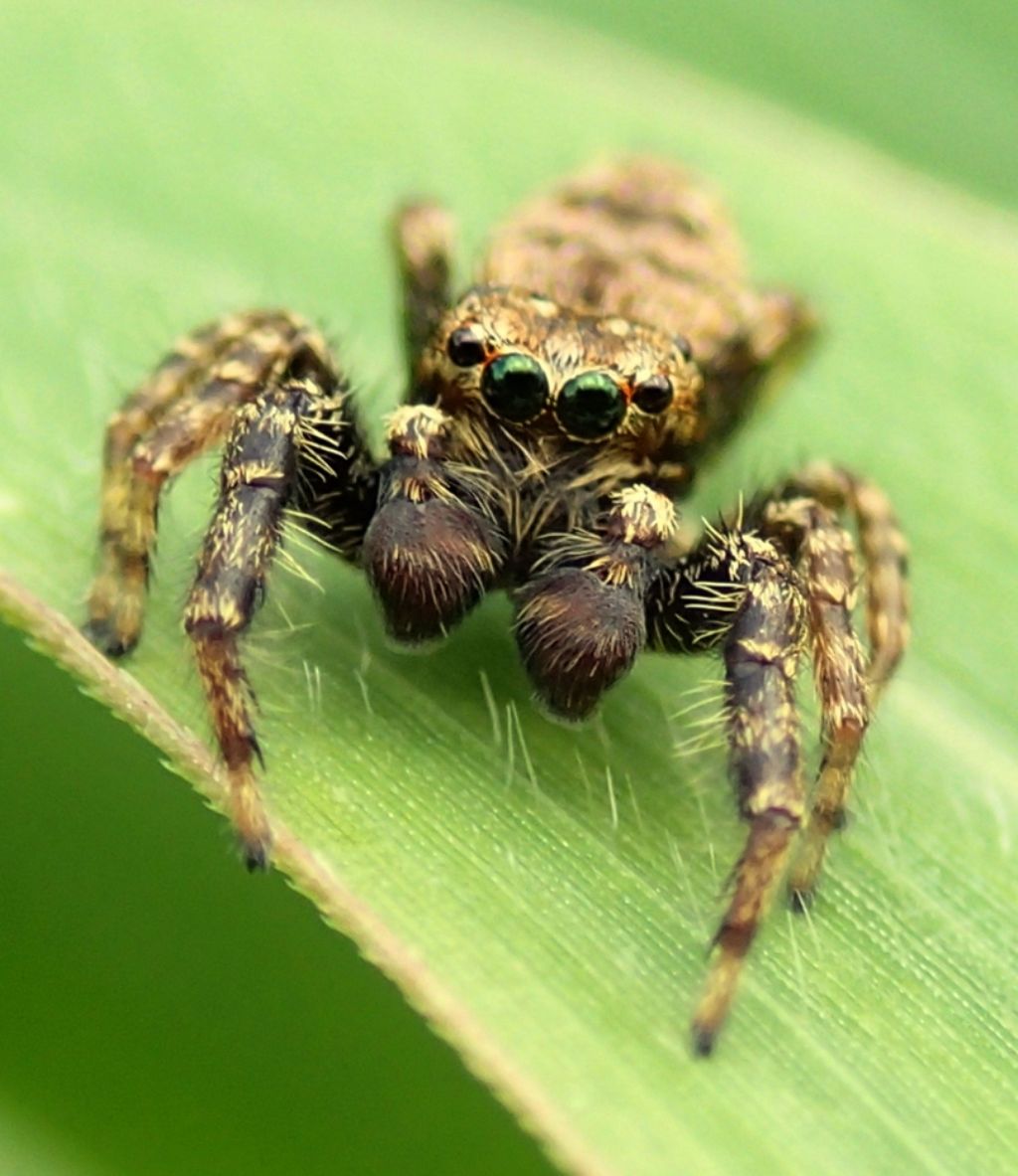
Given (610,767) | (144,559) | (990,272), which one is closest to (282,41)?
(990,272)

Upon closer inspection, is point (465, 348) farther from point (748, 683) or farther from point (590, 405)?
point (748, 683)

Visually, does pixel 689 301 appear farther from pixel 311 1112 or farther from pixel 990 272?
pixel 311 1112

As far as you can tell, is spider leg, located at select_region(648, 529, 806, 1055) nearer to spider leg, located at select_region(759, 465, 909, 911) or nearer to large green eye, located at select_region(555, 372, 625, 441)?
spider leg, located at select_region(759, 465, 909, 911)

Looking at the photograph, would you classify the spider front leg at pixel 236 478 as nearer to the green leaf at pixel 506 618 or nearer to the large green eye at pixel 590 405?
the green leaf at pixel 506 618

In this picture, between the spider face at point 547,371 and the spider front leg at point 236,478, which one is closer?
the spider front leg at point 236,478

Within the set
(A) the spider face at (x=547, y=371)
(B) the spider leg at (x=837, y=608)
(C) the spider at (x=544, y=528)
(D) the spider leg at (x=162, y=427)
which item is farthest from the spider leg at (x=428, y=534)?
(B) the spider leg at (x=837, y=608)

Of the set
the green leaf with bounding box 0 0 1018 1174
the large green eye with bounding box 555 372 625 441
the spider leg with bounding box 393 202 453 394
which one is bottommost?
the green leaf with bounding box 0 0 1018 1174

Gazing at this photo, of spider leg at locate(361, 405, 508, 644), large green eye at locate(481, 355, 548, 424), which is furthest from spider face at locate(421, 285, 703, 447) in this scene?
spider leg at locate(361, 405, 508, 644)
